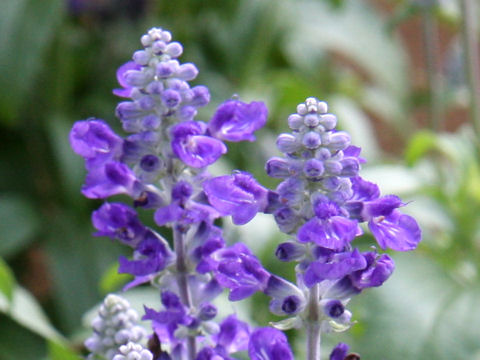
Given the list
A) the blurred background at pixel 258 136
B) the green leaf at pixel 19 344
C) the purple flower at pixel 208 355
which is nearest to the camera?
the purple flower at pixel 208 355

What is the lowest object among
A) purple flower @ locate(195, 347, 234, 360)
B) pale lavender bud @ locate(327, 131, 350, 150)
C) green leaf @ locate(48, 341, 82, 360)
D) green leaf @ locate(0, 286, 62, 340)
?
green leaf @ locate(0, 286, 62, 340)

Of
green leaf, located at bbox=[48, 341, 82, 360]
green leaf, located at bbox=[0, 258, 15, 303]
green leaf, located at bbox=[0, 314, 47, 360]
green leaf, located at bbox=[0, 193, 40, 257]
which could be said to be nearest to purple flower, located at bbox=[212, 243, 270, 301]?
green leaf, located at bbox=[48, 341, 82, 360]

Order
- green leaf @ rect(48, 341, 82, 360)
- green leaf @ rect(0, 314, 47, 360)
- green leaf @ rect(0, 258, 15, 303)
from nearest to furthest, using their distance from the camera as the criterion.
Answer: green leaf @ rect(48, 341, 82, 360) → green leaf @ rect(0, 258, 15, 303) → green leaf @ rect(0, 314, 47, 360)

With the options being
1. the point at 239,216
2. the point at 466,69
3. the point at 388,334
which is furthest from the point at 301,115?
the point at 466,69

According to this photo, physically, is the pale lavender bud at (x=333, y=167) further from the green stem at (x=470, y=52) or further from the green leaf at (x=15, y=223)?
the green leaf at (x=15, y=223)

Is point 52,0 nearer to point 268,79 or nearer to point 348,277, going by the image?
point 268,79

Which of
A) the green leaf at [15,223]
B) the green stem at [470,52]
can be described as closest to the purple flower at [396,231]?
the green stem at [470,52]

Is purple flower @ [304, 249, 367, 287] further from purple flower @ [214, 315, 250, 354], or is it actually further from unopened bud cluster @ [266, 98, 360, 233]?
purple flower @ [214, 315, 250, 354]
